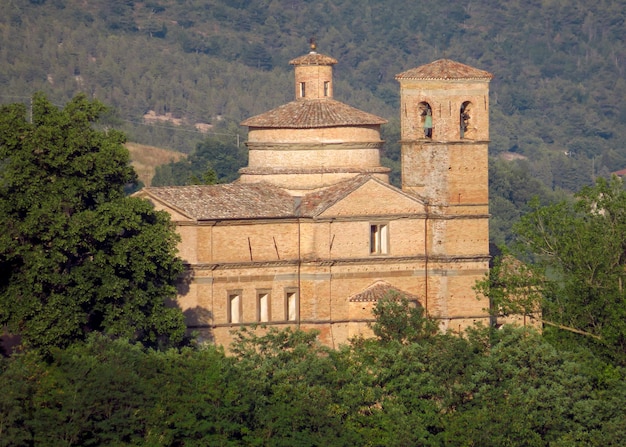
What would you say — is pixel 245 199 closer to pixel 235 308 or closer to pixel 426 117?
pixel 235 308

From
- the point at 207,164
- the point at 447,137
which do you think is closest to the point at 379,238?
the point at 447,137

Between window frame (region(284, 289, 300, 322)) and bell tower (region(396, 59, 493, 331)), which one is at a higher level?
bell tower (region(396, 59, 493, 331))

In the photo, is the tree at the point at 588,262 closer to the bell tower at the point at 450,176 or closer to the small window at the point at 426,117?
the bell tower at the point at 450,176

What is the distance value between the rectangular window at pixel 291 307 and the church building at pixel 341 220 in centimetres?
4

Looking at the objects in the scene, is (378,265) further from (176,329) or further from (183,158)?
(183,158)

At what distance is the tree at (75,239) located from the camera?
47.5 metres

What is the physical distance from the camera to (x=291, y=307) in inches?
2128

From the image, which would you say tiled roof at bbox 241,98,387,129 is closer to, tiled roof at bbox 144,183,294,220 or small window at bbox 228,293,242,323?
tiled roof at bbox 144,183,294,220

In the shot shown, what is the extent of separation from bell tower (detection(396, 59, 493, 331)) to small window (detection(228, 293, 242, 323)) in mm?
5132

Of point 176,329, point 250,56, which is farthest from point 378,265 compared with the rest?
point 250,56

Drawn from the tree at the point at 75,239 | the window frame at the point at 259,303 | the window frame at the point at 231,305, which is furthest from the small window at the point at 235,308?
the tree at the point at 75,239

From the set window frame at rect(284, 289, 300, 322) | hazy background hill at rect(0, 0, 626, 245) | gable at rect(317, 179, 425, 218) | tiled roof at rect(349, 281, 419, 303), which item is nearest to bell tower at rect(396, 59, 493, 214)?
gable at rect(317, 179, 425, 218)

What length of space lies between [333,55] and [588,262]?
4777 inches

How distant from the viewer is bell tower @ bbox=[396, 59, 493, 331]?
54.8 metres
